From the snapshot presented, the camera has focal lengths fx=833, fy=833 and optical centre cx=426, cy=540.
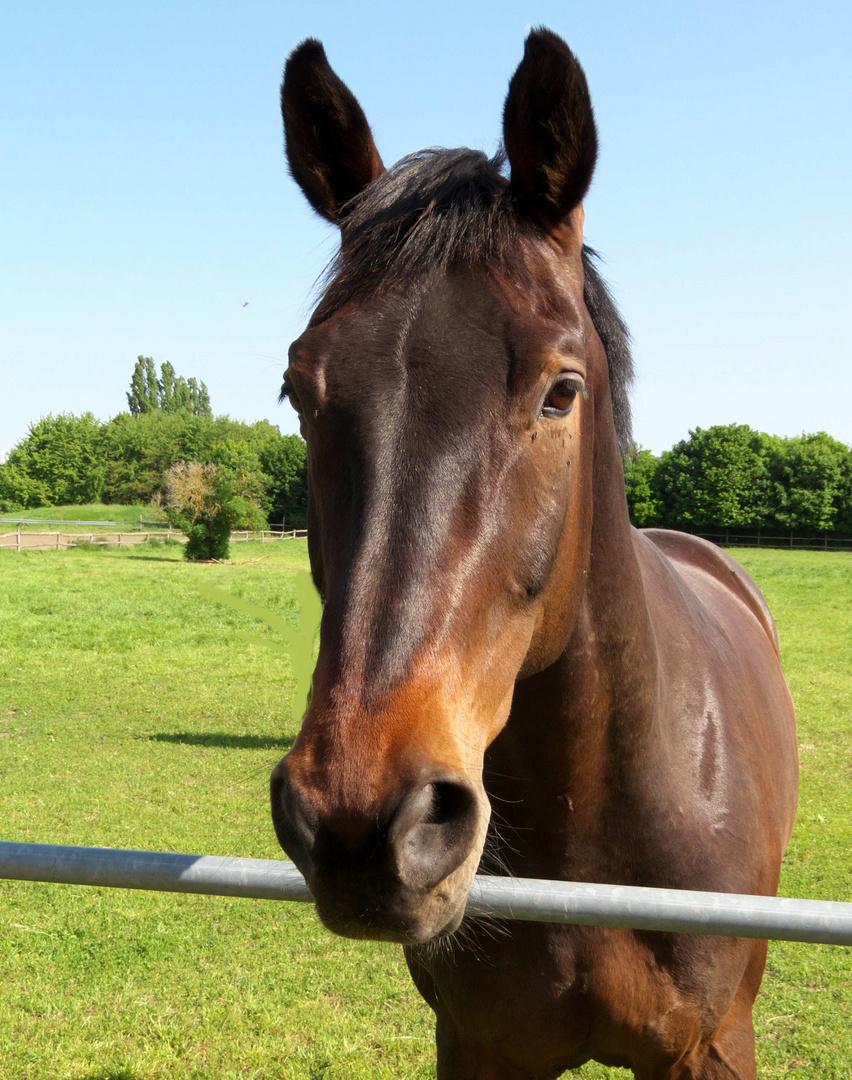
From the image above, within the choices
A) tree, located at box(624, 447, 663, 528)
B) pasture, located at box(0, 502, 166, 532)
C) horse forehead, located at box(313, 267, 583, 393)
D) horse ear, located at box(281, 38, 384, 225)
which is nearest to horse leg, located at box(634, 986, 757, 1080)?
horse forehead, located at box(313, 267, 583, 393)

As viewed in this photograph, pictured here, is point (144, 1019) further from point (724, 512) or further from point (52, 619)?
point (724, 512)

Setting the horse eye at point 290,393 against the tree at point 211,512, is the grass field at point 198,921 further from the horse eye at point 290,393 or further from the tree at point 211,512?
the tree at point 211,512

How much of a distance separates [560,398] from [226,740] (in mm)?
9157

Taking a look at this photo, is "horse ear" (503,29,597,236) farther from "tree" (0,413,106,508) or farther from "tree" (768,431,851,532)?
"tree" (0,413,106,508)

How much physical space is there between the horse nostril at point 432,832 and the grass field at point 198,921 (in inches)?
82.1

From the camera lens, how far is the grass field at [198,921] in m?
4.14

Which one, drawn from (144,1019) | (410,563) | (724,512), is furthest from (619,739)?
(724,512)

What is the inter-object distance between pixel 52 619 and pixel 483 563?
59.9ft

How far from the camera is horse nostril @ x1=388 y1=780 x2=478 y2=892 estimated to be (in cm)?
112

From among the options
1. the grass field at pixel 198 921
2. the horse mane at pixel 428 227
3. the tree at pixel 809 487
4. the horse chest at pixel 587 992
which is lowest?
the grass field at pixel 198 921

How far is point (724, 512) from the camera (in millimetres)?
59250

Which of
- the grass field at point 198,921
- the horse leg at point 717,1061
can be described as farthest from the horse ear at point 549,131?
the grass field at point 198,921

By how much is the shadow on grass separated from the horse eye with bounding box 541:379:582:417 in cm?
860

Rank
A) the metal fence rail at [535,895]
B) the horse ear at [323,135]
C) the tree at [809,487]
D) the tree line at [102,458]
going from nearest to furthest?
the metal fence rail at [535,895] < the horse ear at [323,135] < the tree at [809,487] < the tree line at [102,458]
